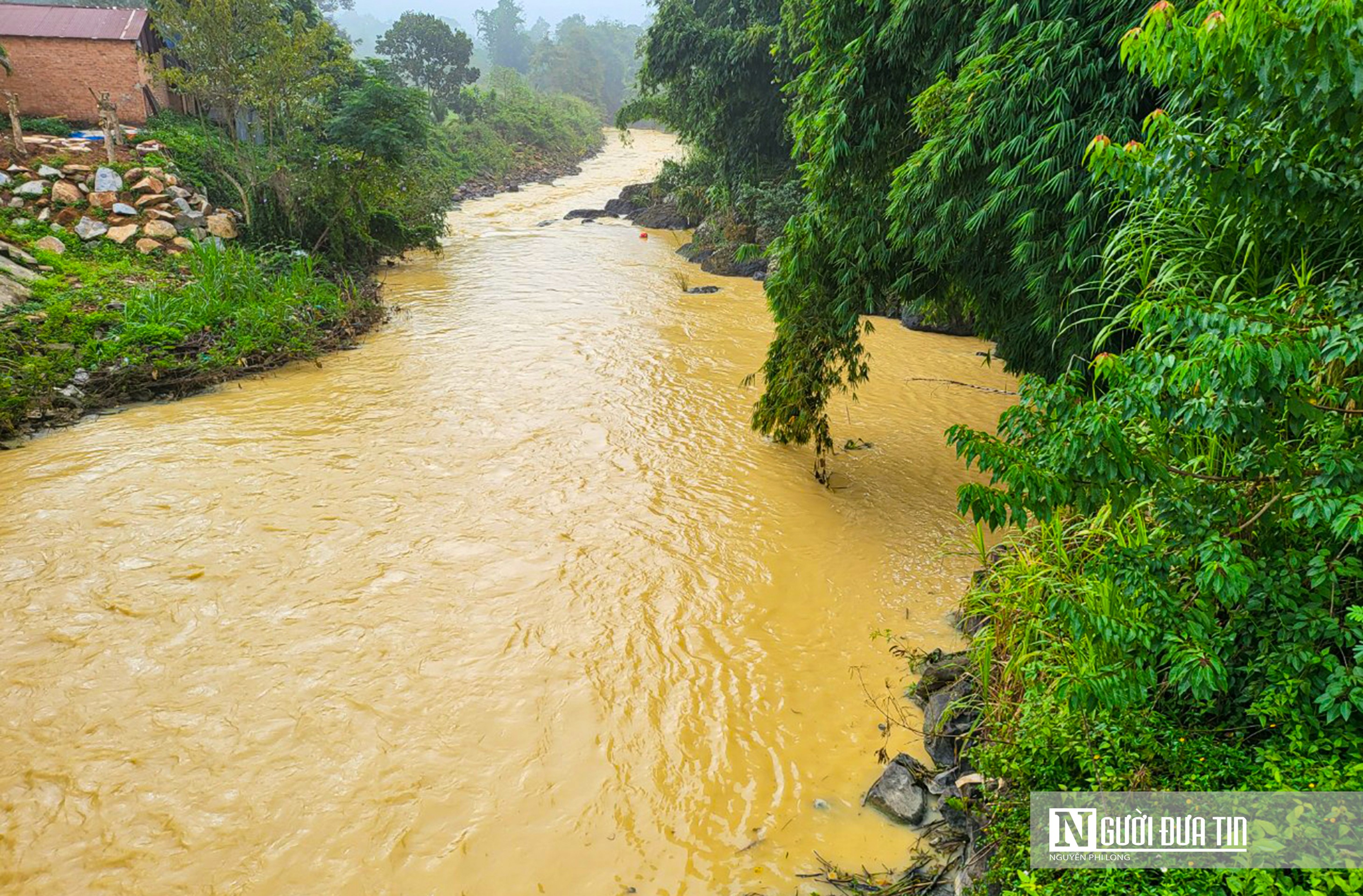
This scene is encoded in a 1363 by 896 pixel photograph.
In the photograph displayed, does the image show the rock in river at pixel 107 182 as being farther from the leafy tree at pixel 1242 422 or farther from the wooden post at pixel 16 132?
A: the leafy tree at pixel 1242 422

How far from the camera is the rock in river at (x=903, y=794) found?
3.46m

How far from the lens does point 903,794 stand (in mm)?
3510

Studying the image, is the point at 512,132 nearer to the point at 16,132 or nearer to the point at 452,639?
the point at 16,132

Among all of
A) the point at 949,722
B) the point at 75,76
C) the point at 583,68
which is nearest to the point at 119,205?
the point at 75,76

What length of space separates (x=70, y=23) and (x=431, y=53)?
2552 centimetres

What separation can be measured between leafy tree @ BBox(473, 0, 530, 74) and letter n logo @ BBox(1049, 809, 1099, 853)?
81093mm

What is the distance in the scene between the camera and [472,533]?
589cm

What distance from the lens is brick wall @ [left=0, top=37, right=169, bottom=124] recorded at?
1509 cm

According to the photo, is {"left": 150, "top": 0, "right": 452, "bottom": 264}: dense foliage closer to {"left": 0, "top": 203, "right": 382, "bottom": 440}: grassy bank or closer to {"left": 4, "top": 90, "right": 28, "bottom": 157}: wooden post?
{"left": 0, "top": 203, "right": 382, "bottom": 440}: grassy bank

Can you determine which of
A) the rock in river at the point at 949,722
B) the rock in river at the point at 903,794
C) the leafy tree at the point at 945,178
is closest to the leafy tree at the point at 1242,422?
the rock in river at the point at 949,722

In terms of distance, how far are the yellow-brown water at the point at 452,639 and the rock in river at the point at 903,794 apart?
116 millimetres

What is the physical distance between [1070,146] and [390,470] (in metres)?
6.20

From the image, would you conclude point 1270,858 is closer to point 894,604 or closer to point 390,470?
point 894,604

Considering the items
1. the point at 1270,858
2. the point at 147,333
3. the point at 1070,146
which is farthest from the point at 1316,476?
the point at 147,333
